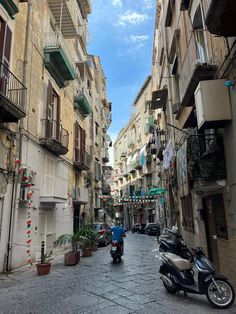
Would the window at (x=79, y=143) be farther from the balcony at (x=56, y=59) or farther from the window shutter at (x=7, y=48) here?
the window shutter at (x=7, y=48)

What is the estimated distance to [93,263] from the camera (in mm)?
10695

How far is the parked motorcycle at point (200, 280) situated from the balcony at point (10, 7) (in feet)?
30.4

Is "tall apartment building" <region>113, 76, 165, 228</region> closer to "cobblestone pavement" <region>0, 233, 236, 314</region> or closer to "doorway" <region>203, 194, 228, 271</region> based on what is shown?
"doorway" <region>203, 194, 228, 271</region>

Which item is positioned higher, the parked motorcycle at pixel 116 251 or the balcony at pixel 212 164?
the balcony at pixel 212 164

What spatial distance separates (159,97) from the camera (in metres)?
17.6

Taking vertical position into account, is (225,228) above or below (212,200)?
below

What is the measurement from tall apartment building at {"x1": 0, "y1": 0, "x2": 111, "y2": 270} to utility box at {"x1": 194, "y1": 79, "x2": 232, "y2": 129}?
217 inches

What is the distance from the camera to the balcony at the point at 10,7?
30.5 ft

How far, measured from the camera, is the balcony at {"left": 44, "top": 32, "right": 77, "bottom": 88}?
13.4 metres

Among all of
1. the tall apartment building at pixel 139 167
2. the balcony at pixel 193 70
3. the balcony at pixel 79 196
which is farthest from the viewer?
the tall apartment building at pixel 139 167

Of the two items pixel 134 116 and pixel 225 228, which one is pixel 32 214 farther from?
pixel 134 116

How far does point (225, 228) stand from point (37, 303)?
4607mm

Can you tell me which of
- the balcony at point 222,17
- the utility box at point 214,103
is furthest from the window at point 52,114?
the balcony at point 222,17

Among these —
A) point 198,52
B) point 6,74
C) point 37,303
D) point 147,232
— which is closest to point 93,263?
point 37,303
